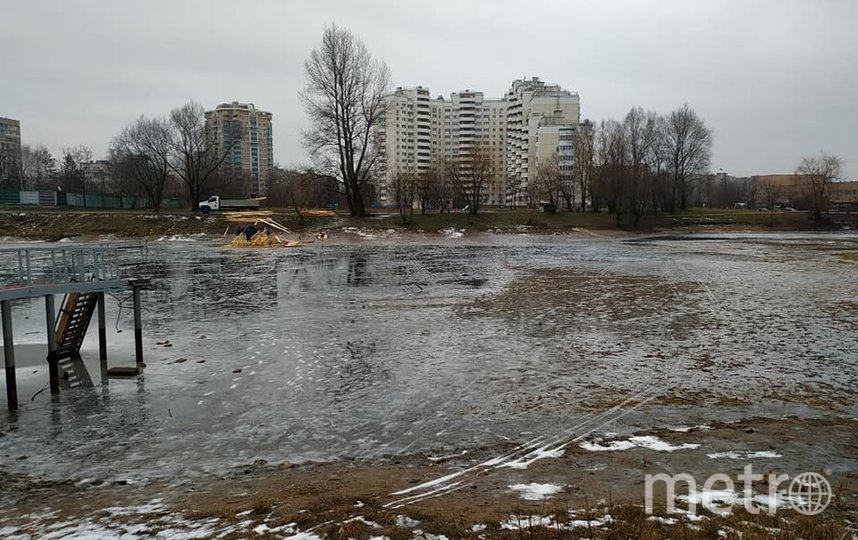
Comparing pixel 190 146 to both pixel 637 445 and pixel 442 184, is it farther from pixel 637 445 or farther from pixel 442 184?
pixel 637 445

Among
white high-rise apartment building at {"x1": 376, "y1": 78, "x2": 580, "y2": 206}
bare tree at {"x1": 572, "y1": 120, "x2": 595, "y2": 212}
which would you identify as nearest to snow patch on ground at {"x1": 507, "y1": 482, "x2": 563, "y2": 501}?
bare tree at {"x1": 572, "y1": 120, "x2": 595, "y2": 212}

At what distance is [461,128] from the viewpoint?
6791 inches

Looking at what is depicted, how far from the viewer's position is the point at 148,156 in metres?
75.9

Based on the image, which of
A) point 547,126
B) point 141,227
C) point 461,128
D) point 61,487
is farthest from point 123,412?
point 461,128

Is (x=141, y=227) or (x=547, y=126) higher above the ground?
(x=547, y=126)

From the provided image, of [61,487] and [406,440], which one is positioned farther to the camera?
[406,440]

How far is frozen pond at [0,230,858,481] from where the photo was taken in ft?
28.8

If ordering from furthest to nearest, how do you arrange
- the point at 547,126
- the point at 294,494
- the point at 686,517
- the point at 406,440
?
the point at 547,126
the point at 406,440
the point at 294,494
the point at 686,517

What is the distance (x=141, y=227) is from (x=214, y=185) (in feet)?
111

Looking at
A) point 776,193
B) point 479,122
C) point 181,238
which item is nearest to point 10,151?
point 181,238

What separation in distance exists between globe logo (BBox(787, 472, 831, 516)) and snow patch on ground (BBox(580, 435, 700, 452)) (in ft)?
4.70

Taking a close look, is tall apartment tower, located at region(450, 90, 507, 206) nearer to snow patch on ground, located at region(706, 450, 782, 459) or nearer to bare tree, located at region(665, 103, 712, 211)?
bare tree, located at region(665, 103, 712, 211)

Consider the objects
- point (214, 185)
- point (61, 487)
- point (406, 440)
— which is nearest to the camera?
point (61, 487)

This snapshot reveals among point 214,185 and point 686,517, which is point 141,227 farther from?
point 686,517
